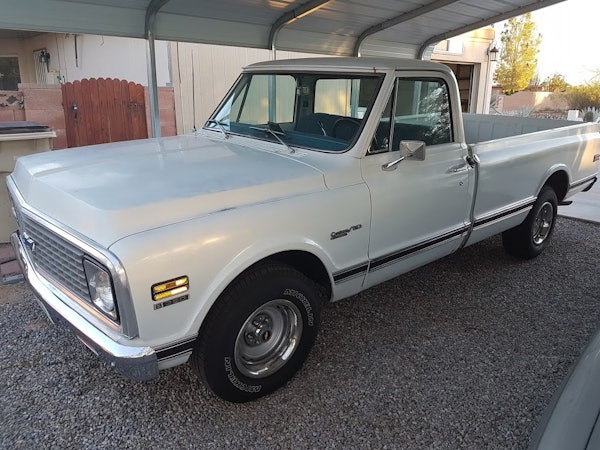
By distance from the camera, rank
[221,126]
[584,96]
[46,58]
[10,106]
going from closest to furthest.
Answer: [221,126] → [10,106] → [46,58] → [584,96]

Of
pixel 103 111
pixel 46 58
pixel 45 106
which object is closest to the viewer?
pixel 45 106

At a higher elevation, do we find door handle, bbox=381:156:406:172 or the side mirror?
the side mirror

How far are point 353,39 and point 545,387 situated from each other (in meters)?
6.26

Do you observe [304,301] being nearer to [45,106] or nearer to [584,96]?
[45,106]

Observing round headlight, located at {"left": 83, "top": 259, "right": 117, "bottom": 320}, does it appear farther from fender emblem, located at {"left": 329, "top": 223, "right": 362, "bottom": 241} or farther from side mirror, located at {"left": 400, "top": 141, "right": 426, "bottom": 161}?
side mirror, located at {"left": 400, "top": 141, "right": 426, "bottom": 161}

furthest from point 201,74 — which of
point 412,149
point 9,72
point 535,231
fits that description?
point 9,72

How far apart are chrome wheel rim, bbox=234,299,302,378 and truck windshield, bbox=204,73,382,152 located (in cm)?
113

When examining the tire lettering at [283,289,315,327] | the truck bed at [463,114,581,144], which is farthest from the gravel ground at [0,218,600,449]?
the truck bed at [463,114,581,144]

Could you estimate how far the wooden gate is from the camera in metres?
8.10

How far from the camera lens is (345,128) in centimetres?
340

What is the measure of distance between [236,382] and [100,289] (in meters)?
0.90

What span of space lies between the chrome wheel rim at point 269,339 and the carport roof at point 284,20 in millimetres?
3968

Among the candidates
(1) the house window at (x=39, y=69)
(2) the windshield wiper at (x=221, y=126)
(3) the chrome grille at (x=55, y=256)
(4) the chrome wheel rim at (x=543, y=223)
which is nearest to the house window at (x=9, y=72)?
(1) the house window at (x=39, y=69)

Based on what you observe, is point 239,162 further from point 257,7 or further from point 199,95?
point 199,95
